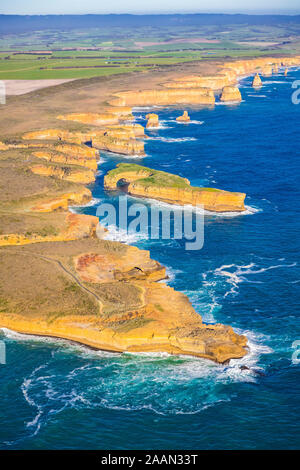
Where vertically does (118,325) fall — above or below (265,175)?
below

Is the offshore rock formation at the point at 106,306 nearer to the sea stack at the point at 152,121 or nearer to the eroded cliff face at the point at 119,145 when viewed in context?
the eroded cliff face at the point at 119,145

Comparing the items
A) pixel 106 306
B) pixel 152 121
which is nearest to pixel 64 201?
pixel 106 306

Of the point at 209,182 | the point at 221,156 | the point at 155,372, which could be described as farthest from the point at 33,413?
the point at 221,156

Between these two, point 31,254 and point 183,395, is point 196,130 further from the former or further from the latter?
point 183,395

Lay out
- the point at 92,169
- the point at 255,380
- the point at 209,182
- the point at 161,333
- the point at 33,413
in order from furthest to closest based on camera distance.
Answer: the point at 92,169 → the point at 209,182 → the point at 161,333 → the point at 255,380 → the point at 33,413

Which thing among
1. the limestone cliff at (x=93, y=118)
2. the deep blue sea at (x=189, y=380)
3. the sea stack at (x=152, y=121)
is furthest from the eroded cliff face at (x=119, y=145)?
the deep blue sea at (x=189, y=380)
